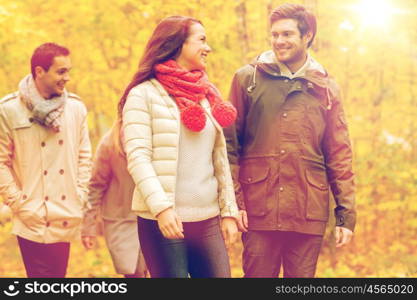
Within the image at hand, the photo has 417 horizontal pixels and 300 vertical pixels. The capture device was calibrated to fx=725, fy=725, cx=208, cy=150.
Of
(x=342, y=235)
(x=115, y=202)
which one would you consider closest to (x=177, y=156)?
(x=342, y=235)

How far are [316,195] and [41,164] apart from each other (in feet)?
6.30

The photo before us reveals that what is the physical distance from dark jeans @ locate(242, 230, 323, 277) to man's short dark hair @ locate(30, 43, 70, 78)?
1.83m

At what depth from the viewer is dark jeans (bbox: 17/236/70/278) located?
4.96 meters

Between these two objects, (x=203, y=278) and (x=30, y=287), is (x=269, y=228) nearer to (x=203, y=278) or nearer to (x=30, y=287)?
(x=203, y=278)

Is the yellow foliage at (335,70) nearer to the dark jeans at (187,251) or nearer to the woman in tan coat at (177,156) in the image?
the woman in tan coat at (177,156)

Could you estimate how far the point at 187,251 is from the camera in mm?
3832

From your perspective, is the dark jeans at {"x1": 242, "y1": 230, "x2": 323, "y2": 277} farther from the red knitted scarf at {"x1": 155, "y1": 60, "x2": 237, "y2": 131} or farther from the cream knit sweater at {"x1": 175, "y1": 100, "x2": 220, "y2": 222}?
the red knitted scarf at {"x1": 155, "y1": 60, "x2": 237, "y2": 131}

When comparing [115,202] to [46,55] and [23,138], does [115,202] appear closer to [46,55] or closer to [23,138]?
[23,138]

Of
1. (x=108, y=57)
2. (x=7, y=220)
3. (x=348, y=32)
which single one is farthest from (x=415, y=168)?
(x=7, y=220)

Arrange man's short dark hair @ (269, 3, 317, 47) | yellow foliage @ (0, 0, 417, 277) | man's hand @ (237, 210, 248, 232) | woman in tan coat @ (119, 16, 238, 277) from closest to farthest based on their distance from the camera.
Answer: woman in tan coat @ (119, 16, 238, 277) < man's hand @ (237, 210, 248, 232) < man's short dark hair @ (269, 3, 317, 47) < yellow foliage @ (0, 0, 417, 277)

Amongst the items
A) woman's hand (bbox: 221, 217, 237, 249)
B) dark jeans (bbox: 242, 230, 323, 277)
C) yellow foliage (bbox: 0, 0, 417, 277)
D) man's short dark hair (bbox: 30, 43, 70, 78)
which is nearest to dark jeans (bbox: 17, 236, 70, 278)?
man's short dark hair (bbox: 30, 43, 70, 78)

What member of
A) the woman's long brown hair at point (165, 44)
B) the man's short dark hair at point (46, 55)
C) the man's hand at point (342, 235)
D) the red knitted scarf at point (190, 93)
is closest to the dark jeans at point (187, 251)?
the red knitted scarf at point (190, 93)

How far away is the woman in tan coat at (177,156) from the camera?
12.1 feet

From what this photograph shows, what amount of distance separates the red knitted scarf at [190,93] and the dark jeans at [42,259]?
5.94 ft
